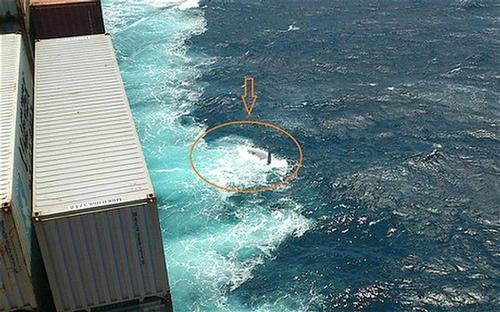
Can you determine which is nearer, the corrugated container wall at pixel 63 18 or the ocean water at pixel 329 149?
the ocean water at pixel 329 149

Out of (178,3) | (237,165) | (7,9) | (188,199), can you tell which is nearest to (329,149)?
(237,165)

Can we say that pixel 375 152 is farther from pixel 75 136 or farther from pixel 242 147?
pixel 75 136

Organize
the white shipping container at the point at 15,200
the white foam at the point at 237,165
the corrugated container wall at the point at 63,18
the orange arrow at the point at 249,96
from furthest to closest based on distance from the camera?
the orange arrow at the point at 249,96
the white foam at the point at 237,165
the corrugated container wall at the point at 63,18
the white shipping container at the point at 15,200

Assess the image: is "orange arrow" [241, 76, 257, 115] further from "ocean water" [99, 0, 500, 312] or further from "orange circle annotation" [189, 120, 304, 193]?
"orange circle annotation" [189, 120, 304, 193]

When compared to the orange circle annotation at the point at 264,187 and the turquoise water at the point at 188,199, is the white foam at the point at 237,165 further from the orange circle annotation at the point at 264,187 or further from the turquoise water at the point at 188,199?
the orange circle annotation at the point at 264,187

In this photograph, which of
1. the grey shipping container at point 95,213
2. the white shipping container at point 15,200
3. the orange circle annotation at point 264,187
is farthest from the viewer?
the orange circle annotation at point 264,187

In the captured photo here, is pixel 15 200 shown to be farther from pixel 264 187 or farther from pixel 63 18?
pixel 63 18

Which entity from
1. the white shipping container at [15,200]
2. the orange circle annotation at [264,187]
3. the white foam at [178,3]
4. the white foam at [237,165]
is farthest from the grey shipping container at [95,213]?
the white foam at [178,3]

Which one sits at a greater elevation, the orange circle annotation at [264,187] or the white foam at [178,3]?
the white foam at [178,3]
